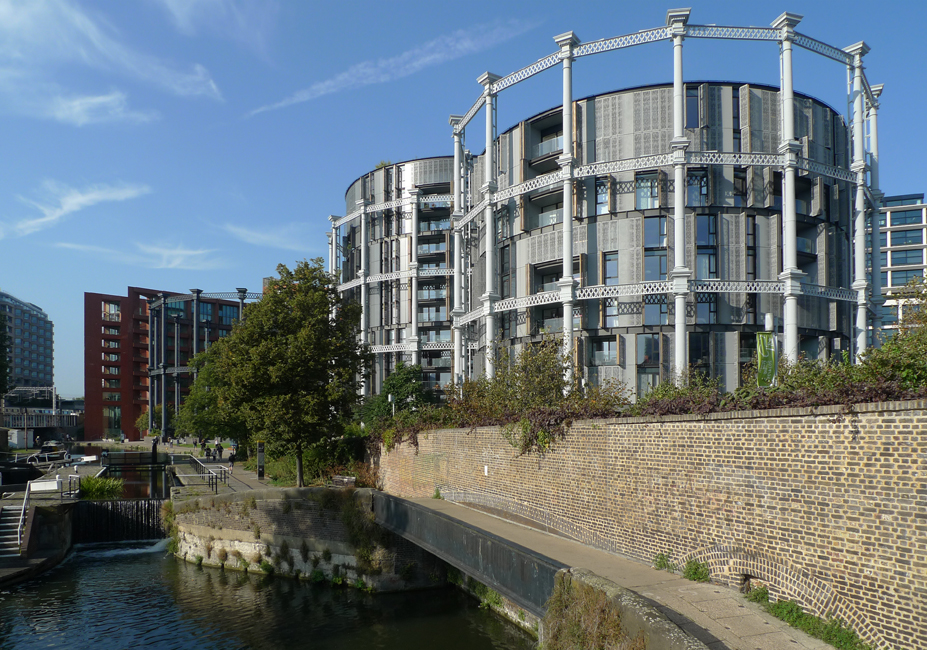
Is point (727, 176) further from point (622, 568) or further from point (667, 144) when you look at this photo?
point (622, 568)

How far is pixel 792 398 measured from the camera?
452 inches

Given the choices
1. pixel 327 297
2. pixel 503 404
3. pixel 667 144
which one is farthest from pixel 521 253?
pixel 503 404

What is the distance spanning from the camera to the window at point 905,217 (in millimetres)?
96250

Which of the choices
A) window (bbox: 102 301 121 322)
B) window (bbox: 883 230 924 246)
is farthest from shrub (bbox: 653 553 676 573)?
window (bbox: 102 301 121 322)

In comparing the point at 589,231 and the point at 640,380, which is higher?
the point at 589,231

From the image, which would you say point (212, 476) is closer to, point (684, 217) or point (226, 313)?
point (684, 217)

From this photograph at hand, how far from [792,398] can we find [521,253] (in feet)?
107

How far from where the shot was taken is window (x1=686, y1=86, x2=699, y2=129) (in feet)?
128

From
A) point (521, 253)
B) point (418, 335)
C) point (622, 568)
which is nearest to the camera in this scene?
point (622, 568)

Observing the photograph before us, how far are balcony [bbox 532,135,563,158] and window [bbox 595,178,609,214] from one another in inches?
144

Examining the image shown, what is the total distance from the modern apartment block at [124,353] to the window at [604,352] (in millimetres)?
86573

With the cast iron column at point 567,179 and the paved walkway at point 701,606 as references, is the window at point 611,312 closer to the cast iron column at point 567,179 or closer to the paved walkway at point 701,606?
the cast iron column at point 567,179

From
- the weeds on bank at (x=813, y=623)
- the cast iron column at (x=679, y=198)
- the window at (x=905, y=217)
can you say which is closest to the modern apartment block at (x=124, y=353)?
the cast iron column at (x=679, y=198)

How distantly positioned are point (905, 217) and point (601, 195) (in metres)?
76.7
